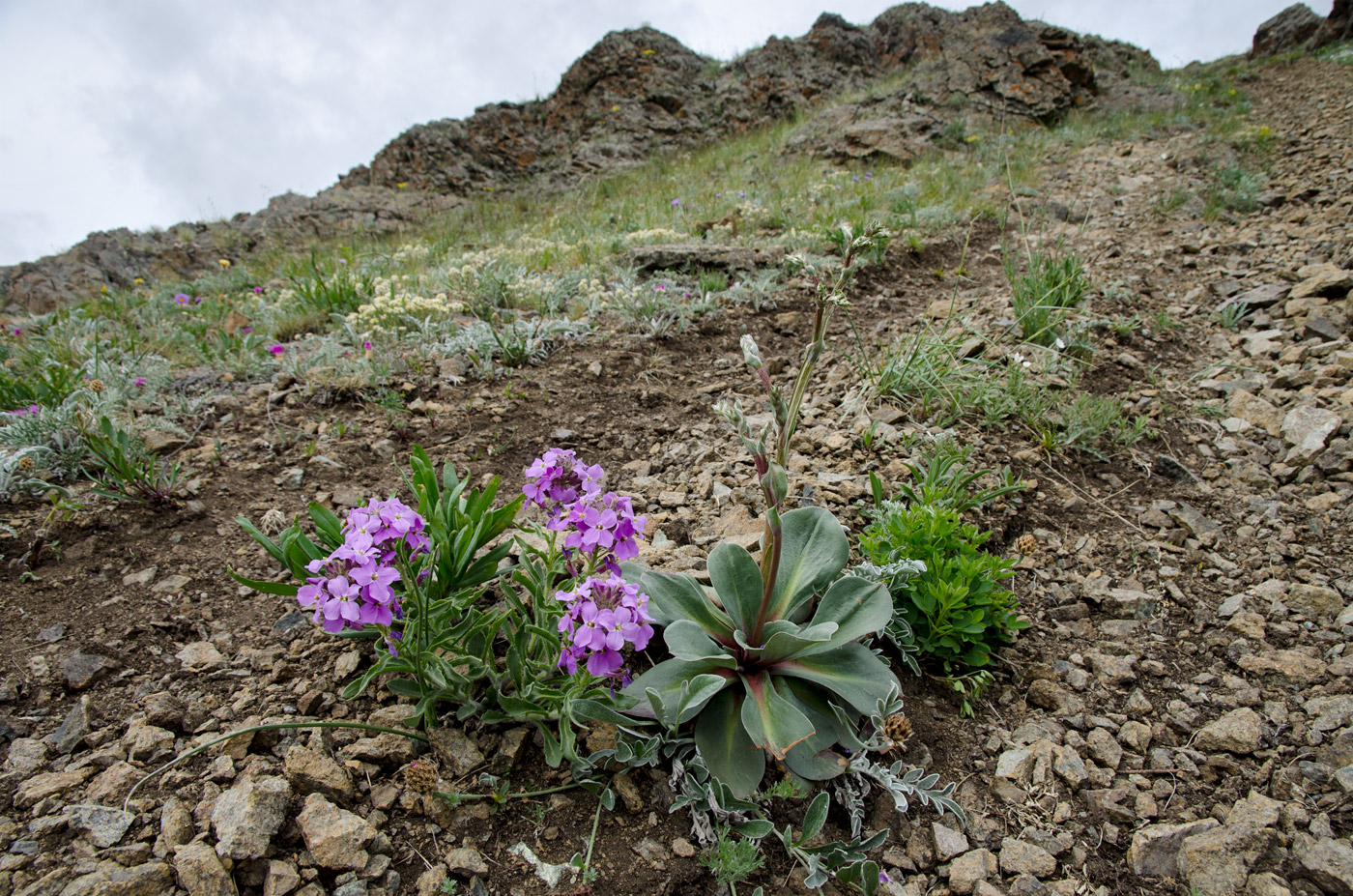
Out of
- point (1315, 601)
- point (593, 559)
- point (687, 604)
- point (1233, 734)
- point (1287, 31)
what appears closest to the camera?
point (593, 559)

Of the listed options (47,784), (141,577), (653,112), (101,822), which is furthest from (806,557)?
(653,112)

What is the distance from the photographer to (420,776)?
1.76 m

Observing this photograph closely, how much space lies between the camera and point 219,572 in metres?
2.76

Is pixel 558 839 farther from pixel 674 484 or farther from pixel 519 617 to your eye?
pixel 674 484

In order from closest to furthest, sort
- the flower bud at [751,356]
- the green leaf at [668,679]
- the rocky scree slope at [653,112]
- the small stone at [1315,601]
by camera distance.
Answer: the flower bud at [751,356]
the green leaf at [668,679]
the small stone at [1315,601]
the rocky scree slope at [653,112]

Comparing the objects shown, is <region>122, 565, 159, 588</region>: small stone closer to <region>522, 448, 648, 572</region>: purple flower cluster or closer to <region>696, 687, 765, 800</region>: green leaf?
<region>522, 448, 648, 572</region>: purple flower cluster

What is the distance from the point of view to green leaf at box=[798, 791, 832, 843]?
68.3 inches

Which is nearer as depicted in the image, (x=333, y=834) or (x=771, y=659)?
(x=333, y=834)

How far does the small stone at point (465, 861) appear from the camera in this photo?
1682 millimetres

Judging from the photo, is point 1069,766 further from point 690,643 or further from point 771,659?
point 690,643

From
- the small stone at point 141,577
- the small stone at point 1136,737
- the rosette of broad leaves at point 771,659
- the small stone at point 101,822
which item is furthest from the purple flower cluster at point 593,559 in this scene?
the small stone at point 141,577

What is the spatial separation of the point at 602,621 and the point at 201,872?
1.16 m

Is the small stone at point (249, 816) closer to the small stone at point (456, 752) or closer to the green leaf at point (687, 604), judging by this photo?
the small stone at point (456, 752)

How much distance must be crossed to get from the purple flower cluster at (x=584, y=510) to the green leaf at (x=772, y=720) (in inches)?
22.9
